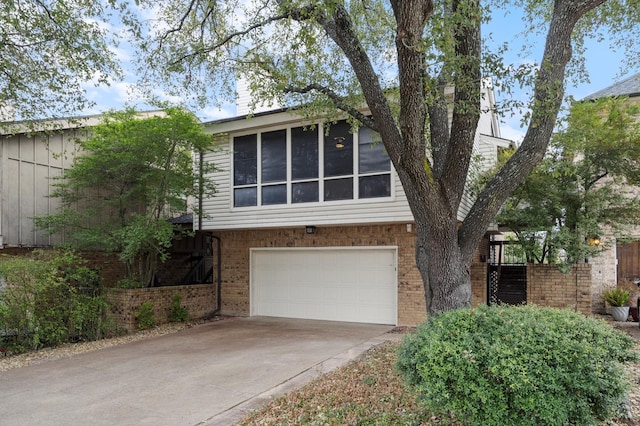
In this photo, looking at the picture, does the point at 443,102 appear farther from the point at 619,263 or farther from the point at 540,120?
the point at 619,263

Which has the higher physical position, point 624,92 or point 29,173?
point 624,92

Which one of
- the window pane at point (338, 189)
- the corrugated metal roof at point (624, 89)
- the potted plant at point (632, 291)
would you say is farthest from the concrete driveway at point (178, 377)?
the corrugated metal roof at point (624, 89)

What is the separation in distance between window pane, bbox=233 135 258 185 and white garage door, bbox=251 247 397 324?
208cm

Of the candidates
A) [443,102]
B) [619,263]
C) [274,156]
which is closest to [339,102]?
[443,102]

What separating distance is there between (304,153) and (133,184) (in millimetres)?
4260

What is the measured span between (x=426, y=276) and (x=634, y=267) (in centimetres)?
971

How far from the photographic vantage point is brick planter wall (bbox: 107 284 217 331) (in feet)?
31.7

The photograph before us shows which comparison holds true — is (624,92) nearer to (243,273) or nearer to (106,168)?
(243,273)

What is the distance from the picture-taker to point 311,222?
9.98 meters

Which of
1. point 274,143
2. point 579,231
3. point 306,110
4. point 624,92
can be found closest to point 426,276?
point 306,110

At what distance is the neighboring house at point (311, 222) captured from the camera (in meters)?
9.54

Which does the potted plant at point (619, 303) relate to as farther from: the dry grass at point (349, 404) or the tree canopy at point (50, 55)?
the tree canopy at point (50, 55)

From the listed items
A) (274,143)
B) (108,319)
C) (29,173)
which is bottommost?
(108,319)

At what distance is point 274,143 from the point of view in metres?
10.6
